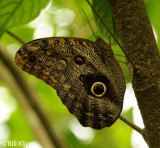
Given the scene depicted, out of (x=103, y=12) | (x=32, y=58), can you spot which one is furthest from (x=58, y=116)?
(x=103, y=12)

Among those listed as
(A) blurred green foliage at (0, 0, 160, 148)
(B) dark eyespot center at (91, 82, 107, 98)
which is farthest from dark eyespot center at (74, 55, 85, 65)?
(A) blurred green foliage at (0, 0, 160, 148)

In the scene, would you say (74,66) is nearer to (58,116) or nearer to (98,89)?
(98,89)

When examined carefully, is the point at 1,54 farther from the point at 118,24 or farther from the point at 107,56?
the point at 118,24

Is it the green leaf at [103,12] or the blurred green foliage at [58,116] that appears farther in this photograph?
the blurred green foliage at [58,116]

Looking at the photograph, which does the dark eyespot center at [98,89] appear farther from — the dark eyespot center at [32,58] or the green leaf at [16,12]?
the green leaf at [16,12]

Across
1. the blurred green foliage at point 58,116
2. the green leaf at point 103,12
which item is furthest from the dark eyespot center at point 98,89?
the blurred green foliage at point 58,116

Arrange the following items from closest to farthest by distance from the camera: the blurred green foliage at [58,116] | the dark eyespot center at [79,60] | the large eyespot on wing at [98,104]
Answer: the large eyespot on wing at [98,104] → the dark eyespot center at [79,60] → the blurred green foliage at [58,116]

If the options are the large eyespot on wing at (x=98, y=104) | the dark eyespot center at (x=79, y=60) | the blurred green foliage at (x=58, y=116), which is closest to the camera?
the large eyespot on wing at (x=98, y=104)

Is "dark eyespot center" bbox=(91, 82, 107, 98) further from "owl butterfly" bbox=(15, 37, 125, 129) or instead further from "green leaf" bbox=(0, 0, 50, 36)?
"green leaf" bbox=(0, 0, 50, 36)
